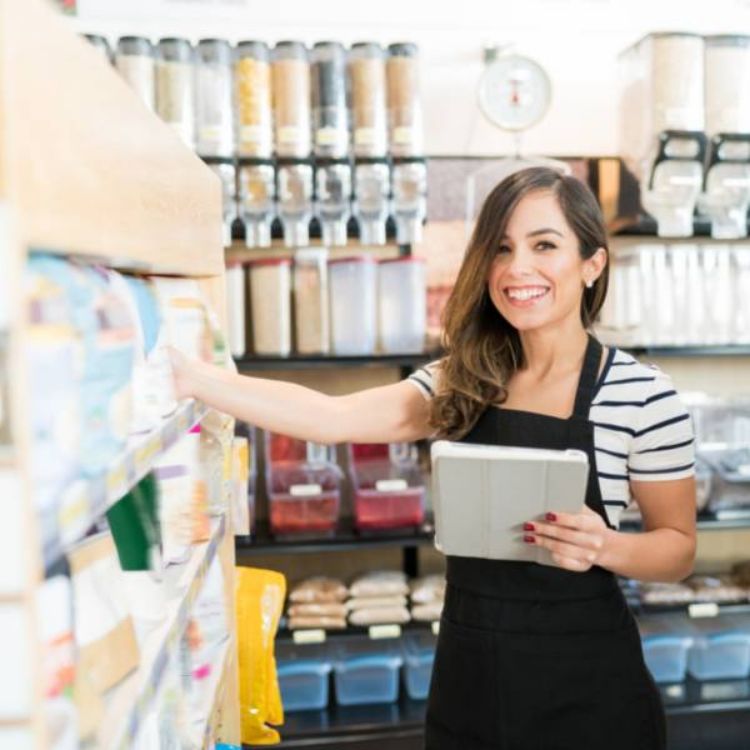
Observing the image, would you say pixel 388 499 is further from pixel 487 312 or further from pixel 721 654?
pixel 721 654

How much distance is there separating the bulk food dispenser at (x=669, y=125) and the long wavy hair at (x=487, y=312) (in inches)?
53.6

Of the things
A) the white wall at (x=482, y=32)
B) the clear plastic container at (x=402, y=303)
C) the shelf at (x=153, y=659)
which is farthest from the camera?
the white wall at (x=482, y=32)

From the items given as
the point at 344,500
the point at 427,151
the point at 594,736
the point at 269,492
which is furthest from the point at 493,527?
the point at 427,151

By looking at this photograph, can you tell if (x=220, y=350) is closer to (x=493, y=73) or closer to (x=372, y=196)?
(x=372, y=196)

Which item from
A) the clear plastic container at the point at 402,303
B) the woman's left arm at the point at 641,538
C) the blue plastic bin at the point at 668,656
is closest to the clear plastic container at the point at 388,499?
the clear plastic container at the point at 402,303

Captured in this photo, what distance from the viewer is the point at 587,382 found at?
1.75 meters

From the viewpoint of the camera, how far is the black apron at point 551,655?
1732 mm

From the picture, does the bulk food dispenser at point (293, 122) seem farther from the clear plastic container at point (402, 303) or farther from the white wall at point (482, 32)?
the white wall at point (482, 32)

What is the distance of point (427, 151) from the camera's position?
3.49m

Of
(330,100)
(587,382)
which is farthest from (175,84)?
(587,382)

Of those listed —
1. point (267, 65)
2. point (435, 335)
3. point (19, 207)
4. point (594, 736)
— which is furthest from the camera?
point (435, 335)

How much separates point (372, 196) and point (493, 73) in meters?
0.59

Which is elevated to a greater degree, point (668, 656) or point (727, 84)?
point (727, 84)

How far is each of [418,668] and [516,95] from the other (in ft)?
6.68
